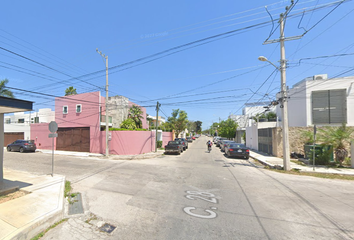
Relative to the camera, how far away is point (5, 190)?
17.5 ft

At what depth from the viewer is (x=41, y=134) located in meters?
22.4

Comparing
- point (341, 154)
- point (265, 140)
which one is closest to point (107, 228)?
point (341, 154)

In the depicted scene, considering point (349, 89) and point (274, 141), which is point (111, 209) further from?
point (349, 89)

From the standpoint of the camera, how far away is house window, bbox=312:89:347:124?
52.2 feet

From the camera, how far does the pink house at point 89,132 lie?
58.1ft

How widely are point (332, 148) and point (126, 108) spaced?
78.1ft

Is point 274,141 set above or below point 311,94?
below

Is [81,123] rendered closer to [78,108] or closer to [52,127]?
[78,108]

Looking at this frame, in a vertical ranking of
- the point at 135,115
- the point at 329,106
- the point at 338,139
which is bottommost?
the point at 338,139

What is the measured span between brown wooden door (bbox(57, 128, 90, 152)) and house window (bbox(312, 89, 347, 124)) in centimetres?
2555

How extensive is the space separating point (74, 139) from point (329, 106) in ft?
95.1

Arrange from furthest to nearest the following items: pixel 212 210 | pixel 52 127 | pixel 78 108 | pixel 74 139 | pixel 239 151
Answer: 1. pixel 78 108
2. pixel 74 139
3. pixel 239 151
4. pixel 52 127
5. pixel 212 210

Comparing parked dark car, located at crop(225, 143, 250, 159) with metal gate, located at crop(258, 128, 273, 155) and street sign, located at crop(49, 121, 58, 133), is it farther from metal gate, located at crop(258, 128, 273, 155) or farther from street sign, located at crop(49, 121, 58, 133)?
street sign, located at crop(49, 121, 58, 133)

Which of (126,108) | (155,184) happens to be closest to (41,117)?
(126,108)
